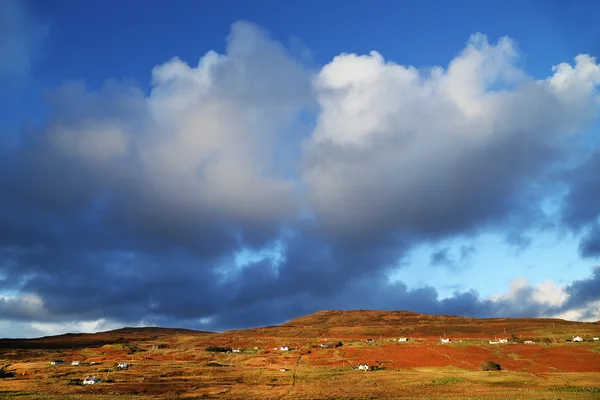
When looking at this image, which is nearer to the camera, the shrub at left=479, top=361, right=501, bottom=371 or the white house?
the white house

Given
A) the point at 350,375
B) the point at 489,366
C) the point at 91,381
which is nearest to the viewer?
the point at 91,381

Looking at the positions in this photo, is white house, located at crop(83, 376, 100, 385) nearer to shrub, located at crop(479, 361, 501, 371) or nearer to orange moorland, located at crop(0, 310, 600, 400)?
orange moorland, located at crop(0, 310, 600, 400)

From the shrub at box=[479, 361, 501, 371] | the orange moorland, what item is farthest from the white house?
the shrub at box=[479, 361, 501, 371]

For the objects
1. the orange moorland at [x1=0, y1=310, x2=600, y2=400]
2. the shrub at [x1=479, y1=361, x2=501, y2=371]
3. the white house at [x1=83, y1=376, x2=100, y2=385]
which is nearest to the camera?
the orange moorland at [x1=0, y1=310, x2=600, y2=400]

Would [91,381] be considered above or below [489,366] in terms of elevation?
below

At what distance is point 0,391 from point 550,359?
88981 mm

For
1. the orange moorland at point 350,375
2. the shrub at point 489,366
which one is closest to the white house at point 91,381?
the orange moorland at point 350,375

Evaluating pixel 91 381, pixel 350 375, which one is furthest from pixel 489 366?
pixel 91 381

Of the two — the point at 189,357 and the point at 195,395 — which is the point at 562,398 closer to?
the point at 195,395

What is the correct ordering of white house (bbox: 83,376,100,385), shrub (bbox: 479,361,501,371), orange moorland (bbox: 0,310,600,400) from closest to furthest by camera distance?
orange moorland (bbox: 0,310,600,400) < white house (bbox: 83,376,100,385) < shrub (bbox: 479,361,501,371)

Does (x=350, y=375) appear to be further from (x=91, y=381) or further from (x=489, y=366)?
(x=91, y=381)

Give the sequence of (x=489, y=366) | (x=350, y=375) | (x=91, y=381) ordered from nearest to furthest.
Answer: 1. (x=91, y=381)
2. (x=350, y=375)
3. (x=489, y=366)

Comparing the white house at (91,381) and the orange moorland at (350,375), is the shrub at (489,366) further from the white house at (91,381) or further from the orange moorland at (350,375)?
the white house at (91,381)

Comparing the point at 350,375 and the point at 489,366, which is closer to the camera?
the point at 350,375
